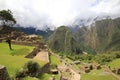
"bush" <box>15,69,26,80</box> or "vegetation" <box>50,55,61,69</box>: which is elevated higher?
"bush" <box>15,69,26,80</box>

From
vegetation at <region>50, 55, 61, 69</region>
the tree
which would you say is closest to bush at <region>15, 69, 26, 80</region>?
vegetation at <region>50, 55, 61, 69</region>

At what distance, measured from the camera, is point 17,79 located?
A: 99.7 ft

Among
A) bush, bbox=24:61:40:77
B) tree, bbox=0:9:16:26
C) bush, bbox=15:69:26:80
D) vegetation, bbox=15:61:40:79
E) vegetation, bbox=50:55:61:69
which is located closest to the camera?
bush, bbox=15:69:26:80

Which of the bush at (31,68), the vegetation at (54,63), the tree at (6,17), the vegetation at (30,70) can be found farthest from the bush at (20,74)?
the tree at (6,17)

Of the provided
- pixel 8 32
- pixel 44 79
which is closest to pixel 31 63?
pixel 44 79

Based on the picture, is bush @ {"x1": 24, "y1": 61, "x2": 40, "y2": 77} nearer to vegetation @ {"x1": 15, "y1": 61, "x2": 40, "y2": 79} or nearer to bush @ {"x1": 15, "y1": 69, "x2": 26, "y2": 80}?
vegetation @ {"x1": 15, "y1": 61, "x2": 40, "y2": 79}

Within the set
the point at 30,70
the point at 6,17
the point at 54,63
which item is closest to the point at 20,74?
the point at 30,70

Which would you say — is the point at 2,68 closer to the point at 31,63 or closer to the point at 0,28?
the point at 31,63

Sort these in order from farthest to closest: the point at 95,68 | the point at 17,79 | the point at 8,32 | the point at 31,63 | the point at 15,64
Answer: the point at 8,32, the point at 95,68, the point at 15,64, the point at 31,63, the point at 17,79

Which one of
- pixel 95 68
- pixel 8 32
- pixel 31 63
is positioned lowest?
pixel 95 68

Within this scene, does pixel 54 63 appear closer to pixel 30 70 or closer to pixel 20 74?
pixel 30 70

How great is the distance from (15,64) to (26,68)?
11.7 feet

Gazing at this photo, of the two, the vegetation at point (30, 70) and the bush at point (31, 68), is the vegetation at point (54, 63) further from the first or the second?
the bush at point (31, 68)

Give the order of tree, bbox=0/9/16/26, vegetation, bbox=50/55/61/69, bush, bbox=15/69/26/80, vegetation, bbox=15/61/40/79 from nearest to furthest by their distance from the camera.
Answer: bush, bbox=15/69/26/80 < vegetation, bbox=15/61/40/79 < vegetation, bbox=50/55/61/69 < tree, bbox=0/9/16/26
